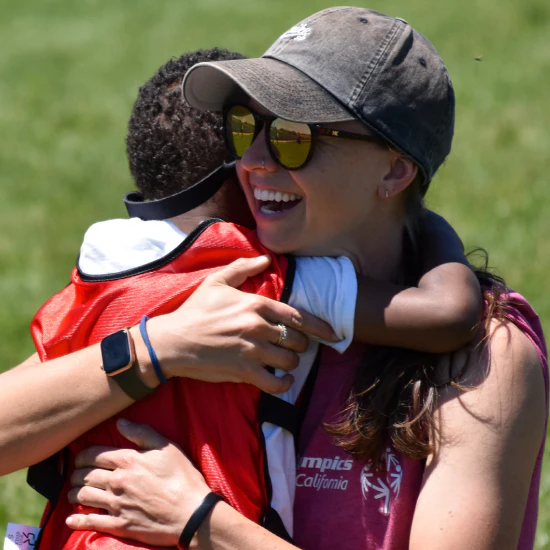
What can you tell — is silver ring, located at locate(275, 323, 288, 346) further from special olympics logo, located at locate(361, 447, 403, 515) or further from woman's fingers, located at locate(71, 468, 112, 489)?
woman's fingers, located at locate(71, 468, 112, 489)

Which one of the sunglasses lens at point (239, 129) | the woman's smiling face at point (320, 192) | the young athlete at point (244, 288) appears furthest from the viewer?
the sunglasses lens at point (239, 129)

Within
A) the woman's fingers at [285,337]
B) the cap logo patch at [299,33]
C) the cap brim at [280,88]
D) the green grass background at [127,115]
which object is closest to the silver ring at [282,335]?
the woman's fingers at [285,337]

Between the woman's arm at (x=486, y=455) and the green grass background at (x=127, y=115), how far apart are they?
2017mm

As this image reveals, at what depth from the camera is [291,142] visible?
2.56 metres

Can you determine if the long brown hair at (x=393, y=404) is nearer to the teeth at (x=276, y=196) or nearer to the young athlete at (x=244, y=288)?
the young athlete at (x=244, y=288)

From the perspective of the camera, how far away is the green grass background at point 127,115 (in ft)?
25.6

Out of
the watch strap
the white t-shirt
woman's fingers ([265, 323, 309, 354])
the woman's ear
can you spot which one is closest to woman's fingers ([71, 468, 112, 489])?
the watch strap

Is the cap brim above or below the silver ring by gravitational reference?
above

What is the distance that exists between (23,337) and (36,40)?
28.1 ft

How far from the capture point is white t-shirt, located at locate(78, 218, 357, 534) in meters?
2.49

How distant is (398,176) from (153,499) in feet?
3.47

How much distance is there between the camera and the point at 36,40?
14547 mm

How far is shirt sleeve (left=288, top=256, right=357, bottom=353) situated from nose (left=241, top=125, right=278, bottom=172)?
277 millimetres

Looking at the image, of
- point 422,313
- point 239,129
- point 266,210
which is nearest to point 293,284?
point 266,210
